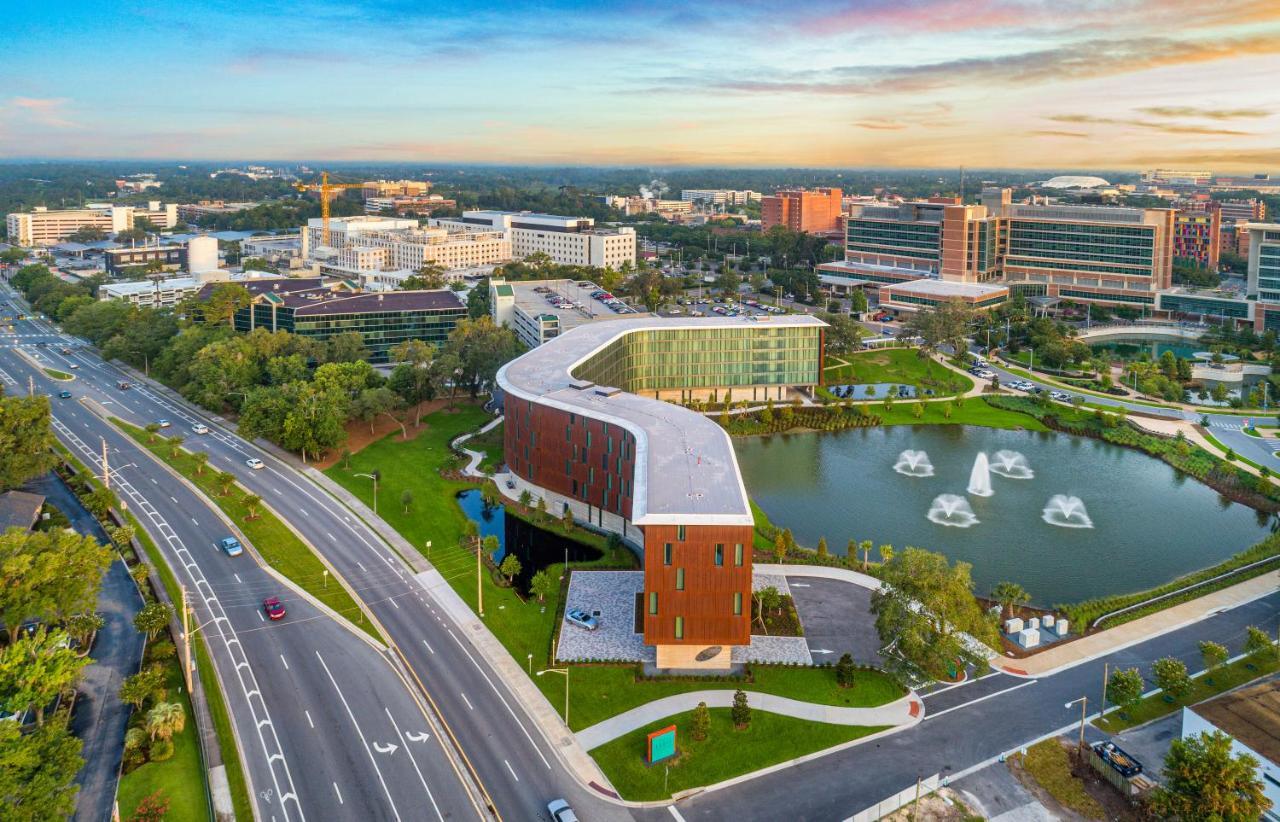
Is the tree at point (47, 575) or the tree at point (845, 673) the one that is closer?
the tree at point (47, 575)

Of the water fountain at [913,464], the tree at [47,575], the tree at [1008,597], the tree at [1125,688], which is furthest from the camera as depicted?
the water fountain at [913,464]

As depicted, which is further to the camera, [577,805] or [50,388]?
[50,388]

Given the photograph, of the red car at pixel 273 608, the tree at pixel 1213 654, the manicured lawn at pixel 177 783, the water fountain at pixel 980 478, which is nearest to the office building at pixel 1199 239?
the water fountain at pixel 980 478

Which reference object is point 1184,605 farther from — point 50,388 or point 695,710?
point 50,388

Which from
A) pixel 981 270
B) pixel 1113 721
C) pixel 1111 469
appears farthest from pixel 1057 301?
pixel 1113 721

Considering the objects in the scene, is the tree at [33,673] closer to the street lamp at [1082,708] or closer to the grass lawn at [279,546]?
the grass lawn at [279,546]

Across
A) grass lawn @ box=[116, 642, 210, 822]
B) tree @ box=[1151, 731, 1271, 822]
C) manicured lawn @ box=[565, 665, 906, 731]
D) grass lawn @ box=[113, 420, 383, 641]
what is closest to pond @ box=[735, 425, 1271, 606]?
manicured lawn @ box=[565, 665, 906, 731]

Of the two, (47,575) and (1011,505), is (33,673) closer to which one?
(47,575)
